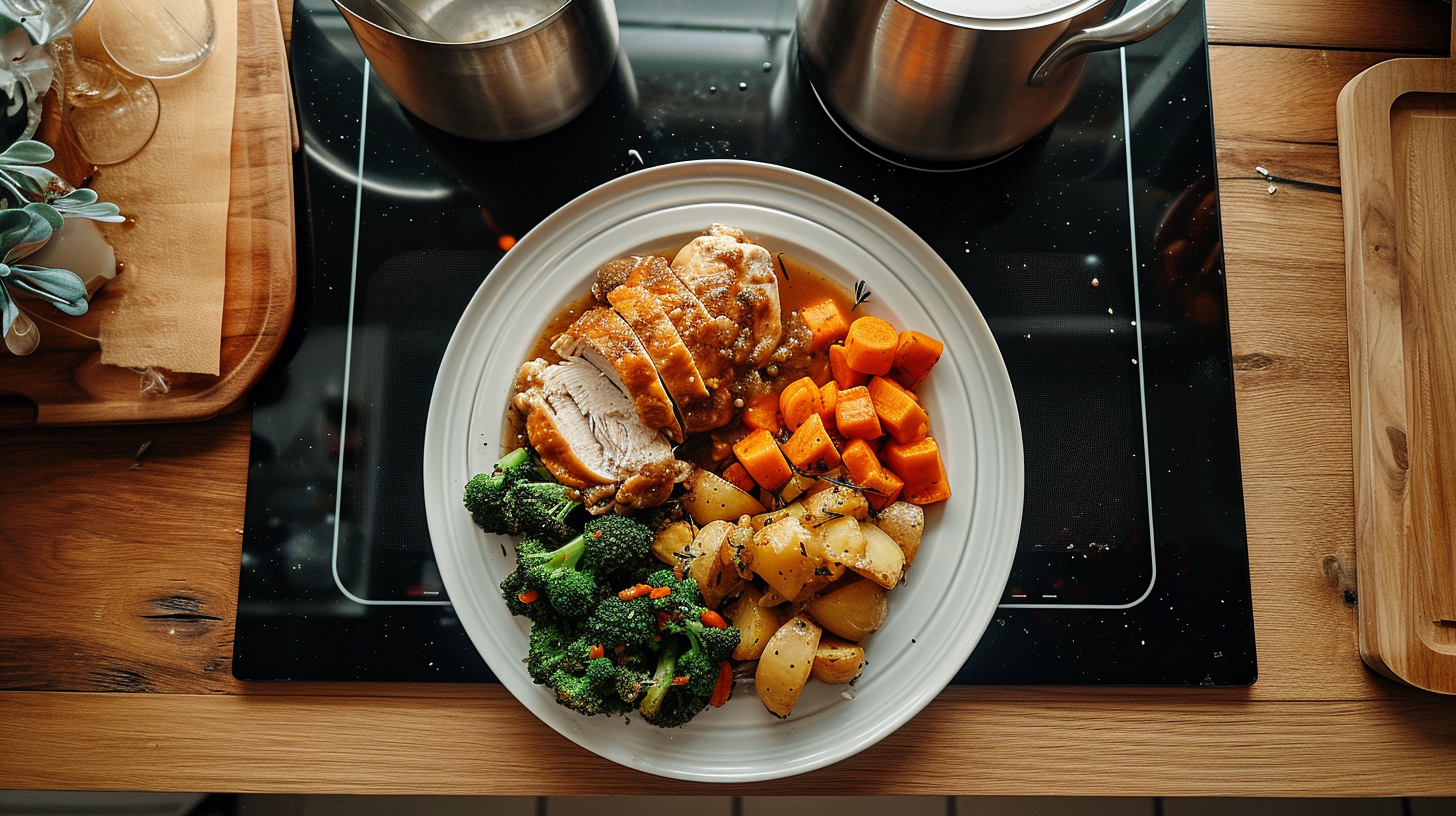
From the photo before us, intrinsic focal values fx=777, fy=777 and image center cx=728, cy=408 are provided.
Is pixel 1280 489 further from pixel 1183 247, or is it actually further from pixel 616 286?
pixel 616 286

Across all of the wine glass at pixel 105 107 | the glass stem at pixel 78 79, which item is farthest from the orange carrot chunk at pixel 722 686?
the glass stem at pixel 78 79

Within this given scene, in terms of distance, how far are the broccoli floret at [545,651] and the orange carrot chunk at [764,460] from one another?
64cm

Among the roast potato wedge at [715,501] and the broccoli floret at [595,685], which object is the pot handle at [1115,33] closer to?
the roast potato wedge at [715,501]

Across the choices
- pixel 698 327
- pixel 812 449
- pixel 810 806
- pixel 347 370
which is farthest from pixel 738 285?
pixel 810 806

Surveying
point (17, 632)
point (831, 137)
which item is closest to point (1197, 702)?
point (831, 137)

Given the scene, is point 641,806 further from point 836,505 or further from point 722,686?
point 836,505

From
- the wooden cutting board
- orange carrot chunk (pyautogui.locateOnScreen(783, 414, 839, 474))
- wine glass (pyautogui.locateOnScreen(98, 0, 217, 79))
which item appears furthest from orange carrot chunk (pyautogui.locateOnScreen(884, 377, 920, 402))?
wine glass (pyautogui.locateOnScreen(98, 0, 217, 79))

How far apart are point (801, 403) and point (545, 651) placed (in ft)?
3.00

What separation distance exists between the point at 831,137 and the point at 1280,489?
166 centimetres

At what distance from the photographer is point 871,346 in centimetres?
206

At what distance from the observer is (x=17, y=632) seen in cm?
217

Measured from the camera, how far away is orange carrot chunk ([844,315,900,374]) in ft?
6.77

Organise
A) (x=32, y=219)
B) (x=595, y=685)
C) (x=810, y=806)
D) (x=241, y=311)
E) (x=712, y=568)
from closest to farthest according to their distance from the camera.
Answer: (x=32, y=219) < (x=595, y=685) < (x=712, y=568) < (x=241, y=311) < (x=810, y=806)

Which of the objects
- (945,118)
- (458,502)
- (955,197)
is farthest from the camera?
(955,197)
